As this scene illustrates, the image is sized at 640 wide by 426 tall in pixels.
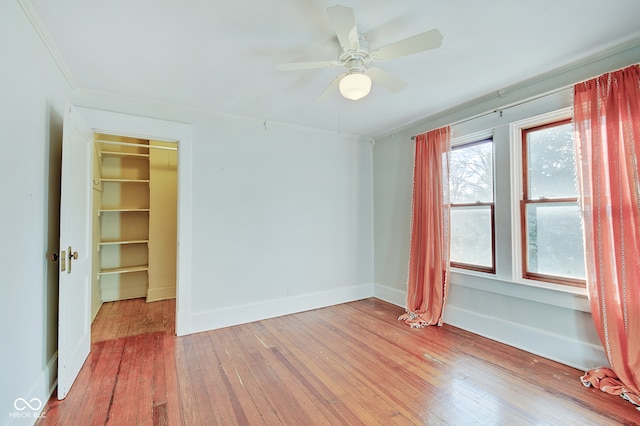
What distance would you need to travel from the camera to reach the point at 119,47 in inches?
82.2

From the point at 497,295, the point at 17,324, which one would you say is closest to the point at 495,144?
the point at 497,295

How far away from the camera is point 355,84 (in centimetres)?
187

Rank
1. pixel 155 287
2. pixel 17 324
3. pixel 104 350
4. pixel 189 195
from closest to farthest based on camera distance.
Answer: pixel 17 324
pixel 104 350
pixel 189 195
pixel 155 287

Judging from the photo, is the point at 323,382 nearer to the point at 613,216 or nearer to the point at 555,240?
the point at 555,240

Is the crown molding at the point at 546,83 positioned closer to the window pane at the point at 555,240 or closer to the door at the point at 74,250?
the window pane at the point at 555,240

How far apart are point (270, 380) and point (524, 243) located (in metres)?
2.66

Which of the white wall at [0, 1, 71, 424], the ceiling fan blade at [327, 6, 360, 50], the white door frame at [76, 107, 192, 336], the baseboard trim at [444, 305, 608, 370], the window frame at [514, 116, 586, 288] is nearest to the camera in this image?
the ceiling fan blade at [327, 6, 360, 50]

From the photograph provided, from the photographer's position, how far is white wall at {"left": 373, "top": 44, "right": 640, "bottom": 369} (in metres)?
2.35

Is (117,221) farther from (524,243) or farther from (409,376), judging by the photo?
(524,243)

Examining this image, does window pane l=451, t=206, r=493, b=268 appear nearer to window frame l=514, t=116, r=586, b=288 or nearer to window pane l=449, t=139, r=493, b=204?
window pane l=449, t=139, r=493, b=204

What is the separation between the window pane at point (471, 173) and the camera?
3.14 m

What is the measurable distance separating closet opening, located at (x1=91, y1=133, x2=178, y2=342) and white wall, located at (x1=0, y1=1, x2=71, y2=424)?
2120mm

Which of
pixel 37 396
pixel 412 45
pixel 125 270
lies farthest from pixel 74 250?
pixel 412 45

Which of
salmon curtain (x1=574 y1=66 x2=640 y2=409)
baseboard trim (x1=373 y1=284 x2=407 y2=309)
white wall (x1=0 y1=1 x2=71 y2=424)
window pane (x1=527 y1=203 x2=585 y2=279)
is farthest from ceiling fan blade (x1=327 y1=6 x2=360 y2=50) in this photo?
baseboard trim (x1=373 y1=284 x2=407 y2=309)
